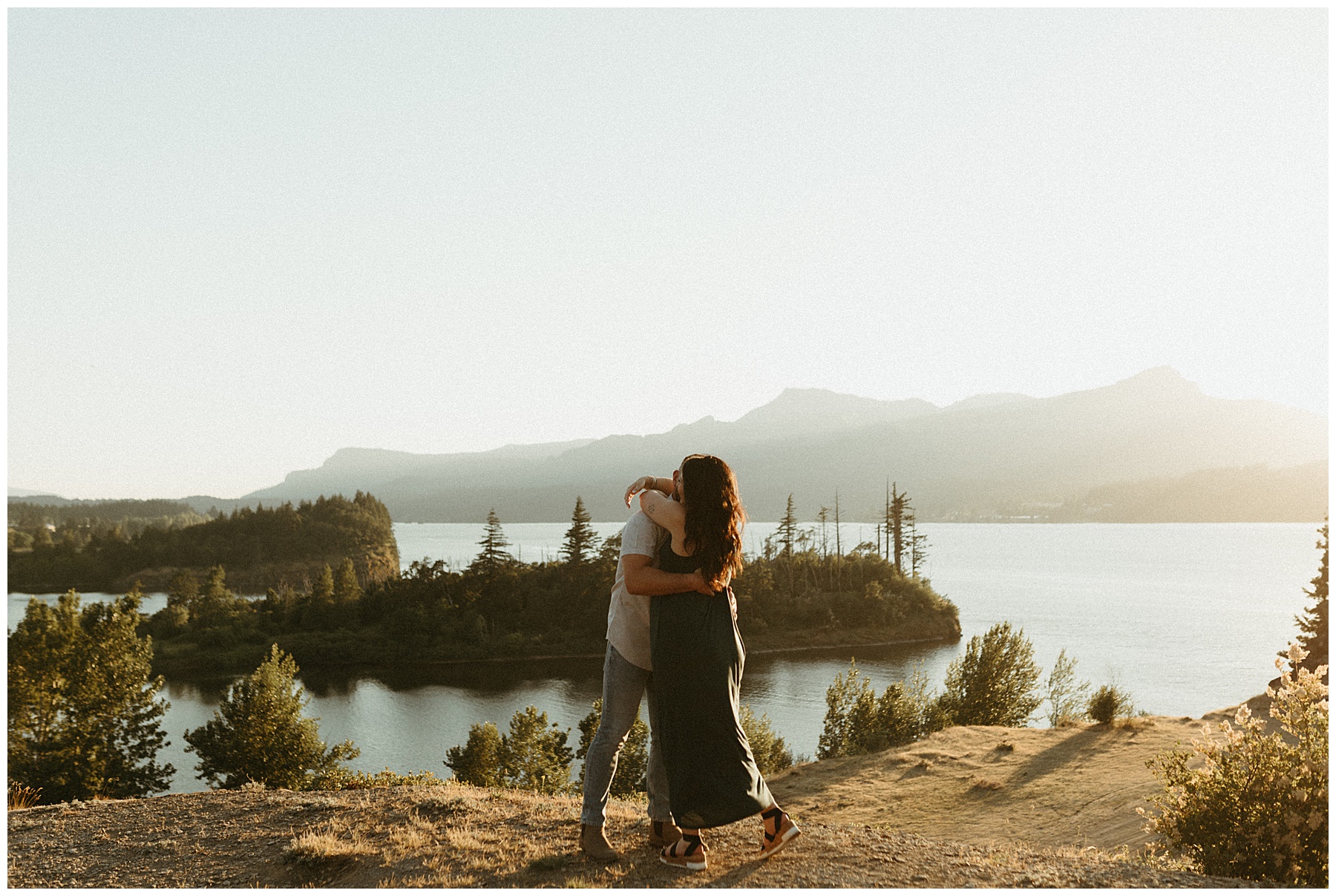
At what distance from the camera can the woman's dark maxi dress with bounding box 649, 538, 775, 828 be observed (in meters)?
3.67

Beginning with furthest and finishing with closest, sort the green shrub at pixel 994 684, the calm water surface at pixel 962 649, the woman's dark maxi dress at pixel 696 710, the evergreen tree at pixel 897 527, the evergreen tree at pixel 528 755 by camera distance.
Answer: the evergreen tree at pixel 897 527
the calm water surface at pixel 962 649
the green shrub at pixel 994 684
the evergreen tree at pixel 528 755
the woman's dark maxi dress at pixel 696 710

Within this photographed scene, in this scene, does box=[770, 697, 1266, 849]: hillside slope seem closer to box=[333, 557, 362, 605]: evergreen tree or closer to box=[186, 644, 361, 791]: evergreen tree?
box=[186, 644, 361, 791]: evergreen tree

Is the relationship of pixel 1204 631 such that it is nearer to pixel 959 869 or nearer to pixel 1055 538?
pixel 959 869

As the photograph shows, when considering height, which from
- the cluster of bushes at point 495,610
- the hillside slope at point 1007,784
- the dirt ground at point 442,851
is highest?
the dirt ground at point 442,851

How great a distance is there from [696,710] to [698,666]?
206 millimetres

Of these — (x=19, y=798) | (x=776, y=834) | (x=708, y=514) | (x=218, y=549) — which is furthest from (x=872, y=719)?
(x=218, y=549)

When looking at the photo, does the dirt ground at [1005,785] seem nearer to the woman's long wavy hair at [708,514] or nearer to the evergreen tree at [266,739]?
the woman's long wavy hair at [708,514]

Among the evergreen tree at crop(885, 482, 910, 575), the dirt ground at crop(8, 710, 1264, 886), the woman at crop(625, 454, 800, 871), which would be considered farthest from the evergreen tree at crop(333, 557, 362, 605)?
the woman at crop(625, 454, 800, 871)

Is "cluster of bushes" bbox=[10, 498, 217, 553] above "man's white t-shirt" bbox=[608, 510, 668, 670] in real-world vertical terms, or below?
below

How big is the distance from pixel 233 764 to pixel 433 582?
51.4 m

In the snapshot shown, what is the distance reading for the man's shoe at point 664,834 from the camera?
13.1 ft

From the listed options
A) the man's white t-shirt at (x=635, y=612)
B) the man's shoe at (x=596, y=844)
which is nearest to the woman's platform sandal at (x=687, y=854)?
the man's shoe at (x=596, y=844)

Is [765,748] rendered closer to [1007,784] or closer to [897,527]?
[1007,784]

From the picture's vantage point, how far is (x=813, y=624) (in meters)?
71.7
